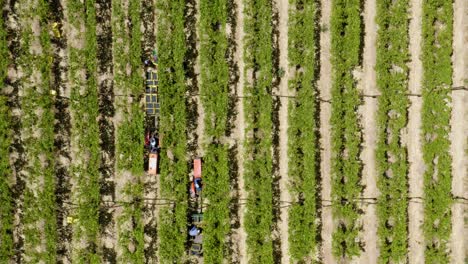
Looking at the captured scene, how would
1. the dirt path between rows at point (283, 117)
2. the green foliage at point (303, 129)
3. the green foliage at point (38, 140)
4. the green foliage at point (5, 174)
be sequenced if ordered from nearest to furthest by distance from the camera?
the green foliage at point (5, 174), the green foliage at point (38, 140), the green foliage at point (303, 129), the dirt path between rows at point (283, 117)

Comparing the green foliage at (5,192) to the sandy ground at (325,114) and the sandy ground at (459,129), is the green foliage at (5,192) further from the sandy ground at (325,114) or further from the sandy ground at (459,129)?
the sandy ground at (459,129)

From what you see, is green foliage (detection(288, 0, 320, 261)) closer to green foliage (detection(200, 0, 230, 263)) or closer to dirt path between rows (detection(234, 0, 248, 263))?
dirt path between rows (detection(234, 0, 248, 263))

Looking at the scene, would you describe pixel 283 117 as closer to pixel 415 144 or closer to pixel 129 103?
pixel 415 144

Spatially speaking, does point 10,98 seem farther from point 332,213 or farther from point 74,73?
point 332,213

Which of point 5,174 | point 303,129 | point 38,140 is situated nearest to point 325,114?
point 303,129

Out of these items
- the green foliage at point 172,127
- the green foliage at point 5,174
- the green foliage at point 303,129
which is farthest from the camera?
the green foliage at point 303,129

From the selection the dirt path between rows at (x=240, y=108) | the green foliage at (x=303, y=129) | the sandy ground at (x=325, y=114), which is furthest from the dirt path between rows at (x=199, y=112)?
the sandy ground at (x=325, y=114)
